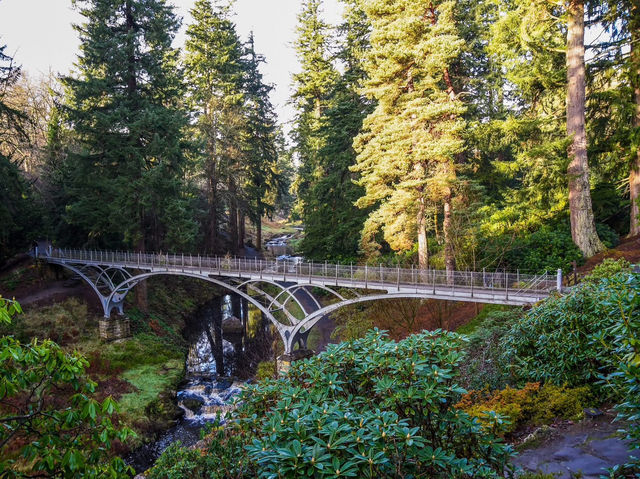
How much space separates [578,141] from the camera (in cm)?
1656

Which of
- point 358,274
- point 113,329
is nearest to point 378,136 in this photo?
point 358,274

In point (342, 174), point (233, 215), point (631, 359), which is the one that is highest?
point (342, 174)

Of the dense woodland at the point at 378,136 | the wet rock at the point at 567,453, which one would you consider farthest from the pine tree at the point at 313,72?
the wet rock at the point at 567,453

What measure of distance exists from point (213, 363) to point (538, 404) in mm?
21312

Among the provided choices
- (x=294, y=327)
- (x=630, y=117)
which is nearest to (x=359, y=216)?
(x=294, y=327)

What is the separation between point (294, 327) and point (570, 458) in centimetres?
1382

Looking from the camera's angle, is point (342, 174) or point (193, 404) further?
point (342, 174)

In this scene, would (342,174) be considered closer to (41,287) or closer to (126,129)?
(126,129)

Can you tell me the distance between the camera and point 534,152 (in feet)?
55.4

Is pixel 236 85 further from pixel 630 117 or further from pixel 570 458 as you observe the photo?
pixel 570 458

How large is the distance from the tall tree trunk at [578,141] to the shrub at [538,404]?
12137 mm

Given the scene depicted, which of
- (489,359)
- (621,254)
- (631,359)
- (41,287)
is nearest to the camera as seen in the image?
(631,359)

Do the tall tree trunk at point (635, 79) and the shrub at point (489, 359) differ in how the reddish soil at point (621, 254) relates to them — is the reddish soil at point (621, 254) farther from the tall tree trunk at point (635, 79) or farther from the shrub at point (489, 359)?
the shrub at point (489, 359)

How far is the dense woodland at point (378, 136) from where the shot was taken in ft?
57.1
